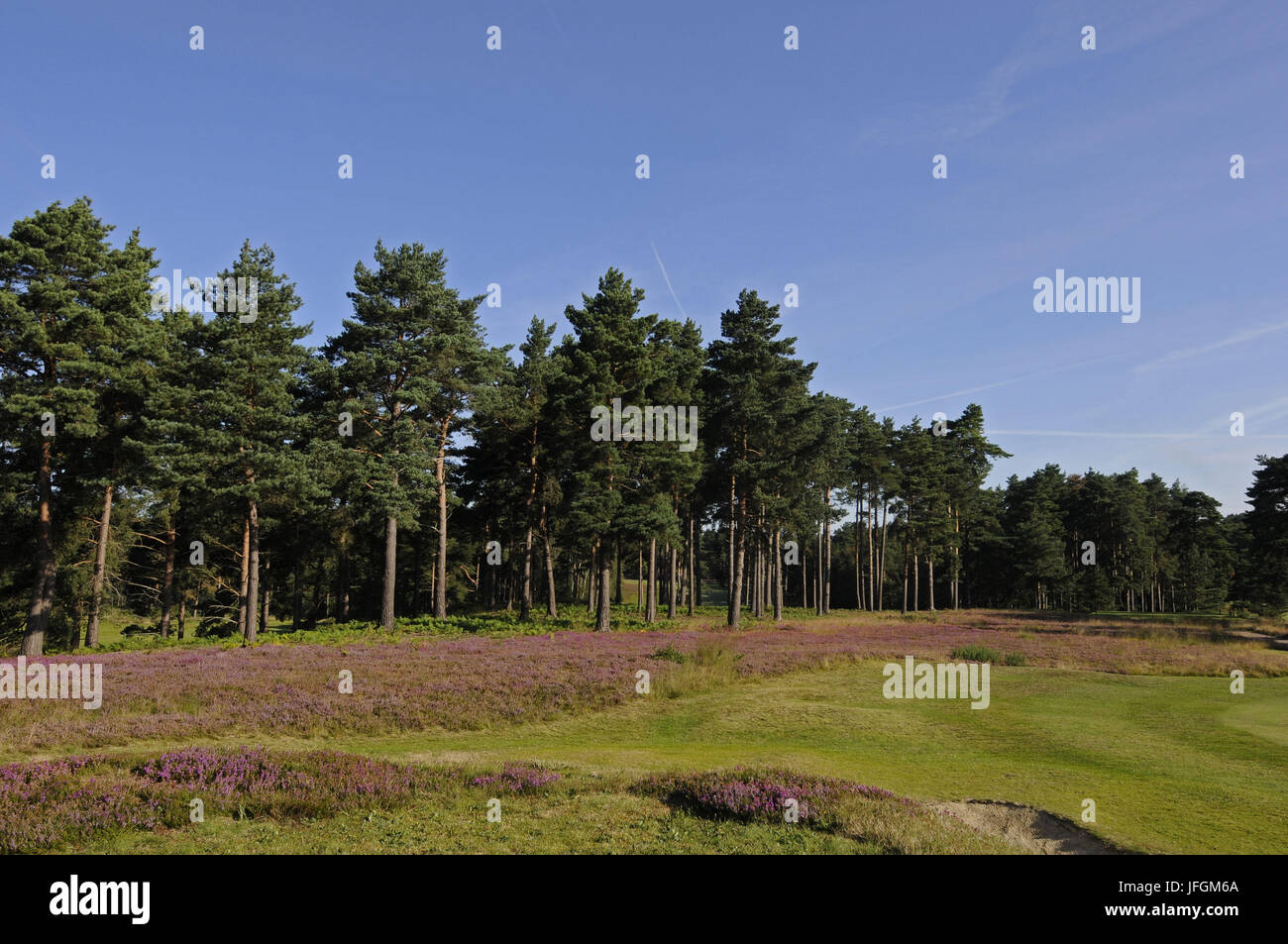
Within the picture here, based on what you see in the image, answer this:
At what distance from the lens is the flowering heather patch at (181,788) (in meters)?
8.08

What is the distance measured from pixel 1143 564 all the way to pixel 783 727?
91125mm

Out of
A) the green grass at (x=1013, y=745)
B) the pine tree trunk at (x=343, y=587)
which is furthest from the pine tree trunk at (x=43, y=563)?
the green grass at (x=1013, y=745)

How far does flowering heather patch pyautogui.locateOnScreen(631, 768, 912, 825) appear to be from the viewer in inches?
367

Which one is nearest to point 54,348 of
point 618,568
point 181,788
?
point 181,788

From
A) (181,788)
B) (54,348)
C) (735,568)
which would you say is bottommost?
(181,788)

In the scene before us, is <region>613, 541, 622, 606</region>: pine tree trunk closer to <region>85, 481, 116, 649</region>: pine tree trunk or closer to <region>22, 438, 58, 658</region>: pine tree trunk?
<region>85, 481, 116, 649</region>: pine tree trunk

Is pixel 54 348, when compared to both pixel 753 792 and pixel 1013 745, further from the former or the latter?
pixel 1013 745

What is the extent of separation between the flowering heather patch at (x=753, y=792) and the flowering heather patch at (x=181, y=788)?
358cm

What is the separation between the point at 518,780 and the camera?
34.9 feet

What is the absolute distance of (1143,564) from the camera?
8488 centimetres

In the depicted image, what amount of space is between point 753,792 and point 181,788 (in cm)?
823

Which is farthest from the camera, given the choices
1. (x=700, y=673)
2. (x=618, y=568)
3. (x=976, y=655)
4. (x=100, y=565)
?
(x=618, y=568)

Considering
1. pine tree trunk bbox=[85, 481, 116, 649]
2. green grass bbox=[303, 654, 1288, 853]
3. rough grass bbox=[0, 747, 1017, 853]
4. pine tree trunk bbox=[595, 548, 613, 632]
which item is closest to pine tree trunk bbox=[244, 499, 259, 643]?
pine tree trunk bbox=[85, 481, 116, 649]

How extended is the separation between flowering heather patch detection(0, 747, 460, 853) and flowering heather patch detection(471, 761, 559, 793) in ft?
1.87
